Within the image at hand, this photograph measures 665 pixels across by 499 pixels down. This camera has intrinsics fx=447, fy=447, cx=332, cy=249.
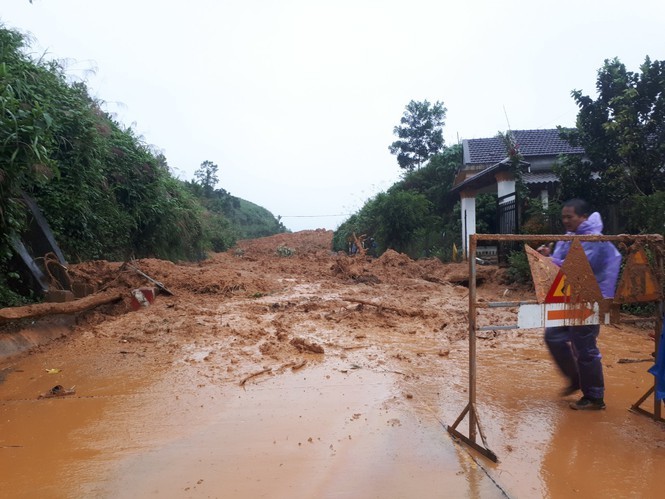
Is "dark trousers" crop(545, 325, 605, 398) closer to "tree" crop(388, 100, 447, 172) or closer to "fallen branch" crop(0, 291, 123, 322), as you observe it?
"fallen branch" crop(0, 291, 123, 322)

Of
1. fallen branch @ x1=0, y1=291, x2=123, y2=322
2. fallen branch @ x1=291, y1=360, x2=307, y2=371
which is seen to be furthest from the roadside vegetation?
Result: fallen branch @ x1=291, y1=360, x2=307, y2=371

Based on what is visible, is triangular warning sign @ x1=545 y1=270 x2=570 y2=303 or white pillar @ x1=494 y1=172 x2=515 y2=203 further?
white pillar @ x1=494 y1=172 x2=515 y2=203

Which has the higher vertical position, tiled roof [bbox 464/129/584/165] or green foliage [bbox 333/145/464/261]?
tiled roof [bbox 464/129/584/165]

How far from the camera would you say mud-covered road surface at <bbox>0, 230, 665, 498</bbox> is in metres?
2.43

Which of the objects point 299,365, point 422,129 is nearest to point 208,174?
point 422,129

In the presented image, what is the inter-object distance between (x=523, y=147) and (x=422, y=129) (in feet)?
55.0

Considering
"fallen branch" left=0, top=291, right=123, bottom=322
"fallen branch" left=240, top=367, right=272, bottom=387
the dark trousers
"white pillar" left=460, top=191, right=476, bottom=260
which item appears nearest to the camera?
the dark trousers

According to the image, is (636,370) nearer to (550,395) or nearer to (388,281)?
(550,395)

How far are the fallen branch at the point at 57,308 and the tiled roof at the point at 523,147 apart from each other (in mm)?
14193

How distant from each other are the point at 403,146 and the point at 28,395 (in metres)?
32.5

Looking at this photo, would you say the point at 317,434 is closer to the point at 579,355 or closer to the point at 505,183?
the point at 579,355

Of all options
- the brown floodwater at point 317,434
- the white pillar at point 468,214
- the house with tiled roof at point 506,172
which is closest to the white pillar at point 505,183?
the house with tiled roof at point 506,172

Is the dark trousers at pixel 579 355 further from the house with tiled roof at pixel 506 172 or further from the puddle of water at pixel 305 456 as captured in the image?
the house with tiled roof at pixel 506 172

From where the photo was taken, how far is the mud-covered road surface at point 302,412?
2.43 meters
